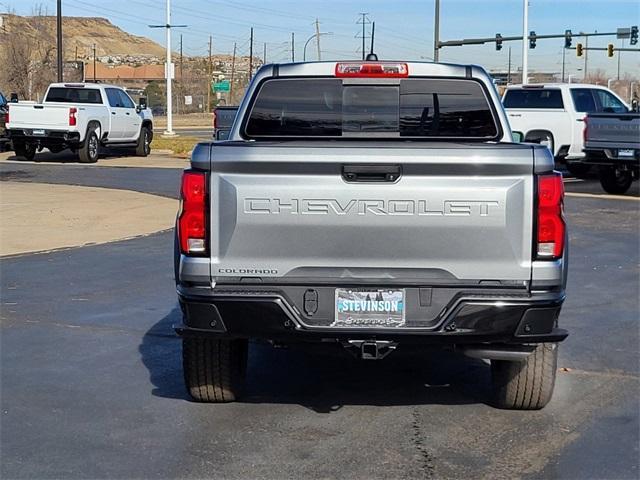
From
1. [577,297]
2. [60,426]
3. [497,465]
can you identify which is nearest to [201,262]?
[60,426]

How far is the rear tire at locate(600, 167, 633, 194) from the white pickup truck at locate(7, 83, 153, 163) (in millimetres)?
12901

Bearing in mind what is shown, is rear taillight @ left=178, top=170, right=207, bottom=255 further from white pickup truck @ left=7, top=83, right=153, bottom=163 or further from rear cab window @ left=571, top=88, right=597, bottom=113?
white pickup truck @ left=7, top=83, right=153, bottom=163

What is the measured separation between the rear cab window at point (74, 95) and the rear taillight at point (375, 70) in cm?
2137

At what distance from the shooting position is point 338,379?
667 centimetres

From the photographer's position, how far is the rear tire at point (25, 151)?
Answer: 2692 cm

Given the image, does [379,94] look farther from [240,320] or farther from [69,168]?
[69,168]

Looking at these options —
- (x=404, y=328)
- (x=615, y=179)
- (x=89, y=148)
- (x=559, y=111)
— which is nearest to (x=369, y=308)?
(x=404, y=328)

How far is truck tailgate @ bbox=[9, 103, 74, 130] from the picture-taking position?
25.0 metres

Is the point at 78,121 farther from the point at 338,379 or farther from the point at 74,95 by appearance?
the point at 338,379

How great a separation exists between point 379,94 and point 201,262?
191 centimetres

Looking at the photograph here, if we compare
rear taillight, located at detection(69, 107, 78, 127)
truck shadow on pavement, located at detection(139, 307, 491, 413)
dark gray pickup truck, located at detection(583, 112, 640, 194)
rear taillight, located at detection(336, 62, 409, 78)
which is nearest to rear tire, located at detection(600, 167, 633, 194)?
dark gray pickup truck, located at detection(583, 112, 640, 194)

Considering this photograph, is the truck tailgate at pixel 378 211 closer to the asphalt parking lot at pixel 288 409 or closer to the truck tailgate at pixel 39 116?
the asphalt parking lot at pixel 288 409

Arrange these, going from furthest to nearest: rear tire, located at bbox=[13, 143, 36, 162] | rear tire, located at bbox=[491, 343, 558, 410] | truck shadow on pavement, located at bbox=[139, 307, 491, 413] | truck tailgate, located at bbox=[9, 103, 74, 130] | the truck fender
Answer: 1. rear tire, located at bbox=[13, 143, 36, 162]
2. the truck fender
3. truck tailgate, located at bbox=[9, 103, 74, 130]
4. truck shadow on pavement, located at bbox=[139, 307, 491, 413]
5. rear tire, located at bbox=[491, 343, 558, 410]

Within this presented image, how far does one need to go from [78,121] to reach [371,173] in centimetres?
2146
